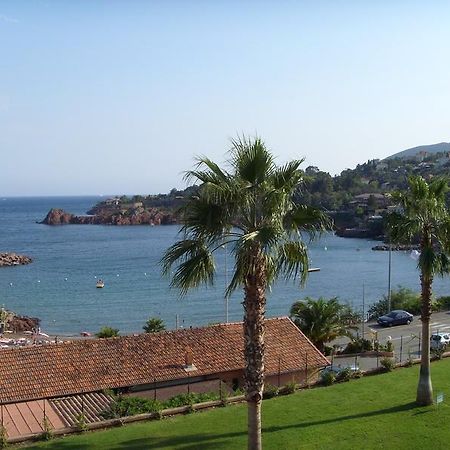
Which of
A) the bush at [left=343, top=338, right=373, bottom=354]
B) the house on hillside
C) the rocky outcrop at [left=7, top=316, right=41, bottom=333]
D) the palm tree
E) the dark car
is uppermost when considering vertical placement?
the palm tree

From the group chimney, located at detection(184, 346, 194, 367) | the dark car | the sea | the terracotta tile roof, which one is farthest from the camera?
the sea

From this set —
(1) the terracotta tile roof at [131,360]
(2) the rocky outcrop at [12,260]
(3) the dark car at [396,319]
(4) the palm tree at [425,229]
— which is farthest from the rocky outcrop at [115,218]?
(4) the palm tree at [425,229]

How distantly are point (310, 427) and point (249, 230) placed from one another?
19.1 feet

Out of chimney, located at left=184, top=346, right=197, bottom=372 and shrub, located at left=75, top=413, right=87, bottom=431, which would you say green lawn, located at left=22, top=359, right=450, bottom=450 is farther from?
Answer: chimney, located at left=184, top=346, right=197, bottom=372

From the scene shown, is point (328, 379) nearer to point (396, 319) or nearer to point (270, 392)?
point (270, 392)

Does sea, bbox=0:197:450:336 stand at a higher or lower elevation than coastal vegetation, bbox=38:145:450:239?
lower

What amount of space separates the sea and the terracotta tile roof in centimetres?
713

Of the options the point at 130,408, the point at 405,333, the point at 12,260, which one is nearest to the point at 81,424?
the point at 130,408

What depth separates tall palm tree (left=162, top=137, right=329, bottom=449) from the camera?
9.64 meters

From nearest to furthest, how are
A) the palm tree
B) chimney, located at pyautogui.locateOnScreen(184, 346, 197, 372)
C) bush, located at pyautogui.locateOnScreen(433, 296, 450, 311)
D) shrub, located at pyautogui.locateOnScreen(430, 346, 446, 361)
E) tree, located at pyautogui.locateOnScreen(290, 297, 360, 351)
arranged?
the palm tree, chimney, located at pyautogui.locateOnScreen(184, 346, 197, 372), shrub, located at pyautogui.locateOnScreen(430, 346, 446, 361), tree, located at pyautogui.locateOnScreen(290, 297, 360, 351), bush, located at pyautogui.locateOnScreen(433, 296, 450, 311)

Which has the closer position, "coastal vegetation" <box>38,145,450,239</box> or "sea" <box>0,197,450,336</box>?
"sea" <box>0,197,450,336</box>

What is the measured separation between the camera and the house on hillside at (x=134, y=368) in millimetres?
17212

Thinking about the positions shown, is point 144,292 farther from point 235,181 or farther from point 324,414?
point 235,181

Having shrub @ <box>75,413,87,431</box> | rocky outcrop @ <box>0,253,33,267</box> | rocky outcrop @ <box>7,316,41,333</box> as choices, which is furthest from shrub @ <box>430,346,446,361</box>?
rocky outcrop @ <box>0,253,33,267</box>
